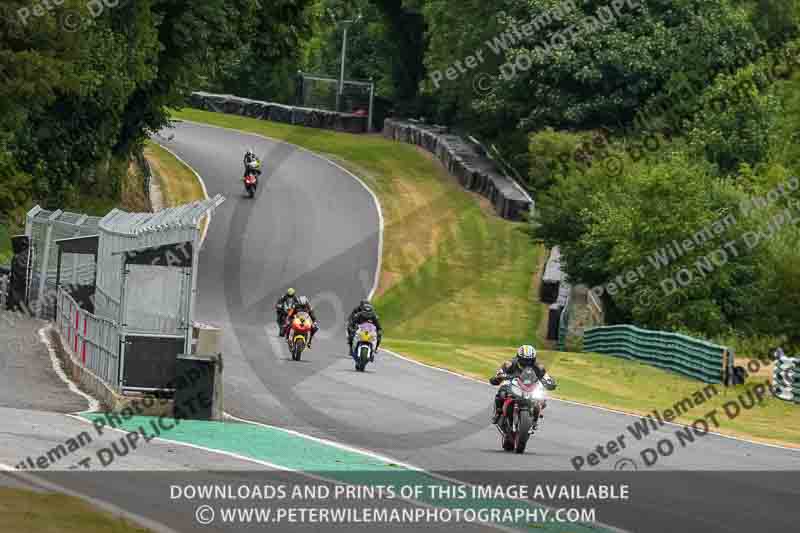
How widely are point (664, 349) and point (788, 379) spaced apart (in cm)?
576

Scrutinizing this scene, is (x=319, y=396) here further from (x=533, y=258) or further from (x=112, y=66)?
(x=533, y=258)

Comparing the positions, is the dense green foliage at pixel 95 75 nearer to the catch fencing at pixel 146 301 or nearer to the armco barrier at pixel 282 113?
the catch fencing at pixel 146 301

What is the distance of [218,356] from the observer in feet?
60.2

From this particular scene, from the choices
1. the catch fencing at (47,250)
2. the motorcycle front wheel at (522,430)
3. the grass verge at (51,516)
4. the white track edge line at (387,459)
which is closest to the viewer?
the grass verge at (51,516)

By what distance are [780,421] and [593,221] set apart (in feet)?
59.9

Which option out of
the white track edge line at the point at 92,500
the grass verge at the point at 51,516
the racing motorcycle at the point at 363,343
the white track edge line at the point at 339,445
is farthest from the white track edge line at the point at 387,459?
the racing motorcycle at the point at 363,343

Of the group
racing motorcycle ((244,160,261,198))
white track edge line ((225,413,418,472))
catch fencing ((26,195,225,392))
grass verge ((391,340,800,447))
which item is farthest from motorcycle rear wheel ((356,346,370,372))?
racing motorcycle ((244,160,261,198))

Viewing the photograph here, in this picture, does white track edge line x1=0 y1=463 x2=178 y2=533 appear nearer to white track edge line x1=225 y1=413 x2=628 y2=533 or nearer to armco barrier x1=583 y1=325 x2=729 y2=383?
white track edge line x1=225 y1=413 x2=628 y2=533

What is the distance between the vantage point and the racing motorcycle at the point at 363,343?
1058 inches

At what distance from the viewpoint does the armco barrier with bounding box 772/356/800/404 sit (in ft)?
92.4

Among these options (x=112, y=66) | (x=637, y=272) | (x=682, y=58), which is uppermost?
(x=682, y=58)

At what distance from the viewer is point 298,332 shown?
92.1 feet

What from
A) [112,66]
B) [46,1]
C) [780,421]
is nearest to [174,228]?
[780,421]

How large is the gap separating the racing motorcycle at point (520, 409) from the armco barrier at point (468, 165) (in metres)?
30.0
